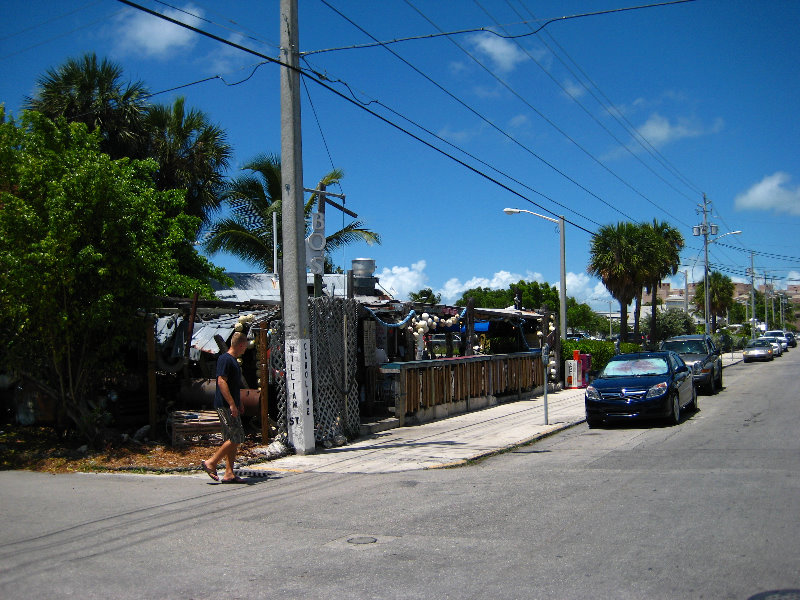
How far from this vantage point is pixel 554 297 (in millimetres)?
71125

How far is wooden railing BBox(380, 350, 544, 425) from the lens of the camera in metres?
14.9

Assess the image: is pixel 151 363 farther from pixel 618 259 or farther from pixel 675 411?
pixel 618 259

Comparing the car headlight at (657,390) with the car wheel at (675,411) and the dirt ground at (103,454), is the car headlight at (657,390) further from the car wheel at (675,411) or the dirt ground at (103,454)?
the dirt ground at (103,454)

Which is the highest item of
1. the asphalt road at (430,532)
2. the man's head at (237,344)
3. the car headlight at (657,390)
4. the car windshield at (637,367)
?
the man's head at (237,344)

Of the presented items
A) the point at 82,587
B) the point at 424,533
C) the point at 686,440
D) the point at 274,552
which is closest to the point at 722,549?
the point at 424,533

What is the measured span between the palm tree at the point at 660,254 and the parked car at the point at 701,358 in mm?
10812

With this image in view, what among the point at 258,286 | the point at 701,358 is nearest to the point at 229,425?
the point at 258,286

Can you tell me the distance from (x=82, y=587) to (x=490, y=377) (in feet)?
49.2

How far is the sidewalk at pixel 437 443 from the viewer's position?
1057 centimetres

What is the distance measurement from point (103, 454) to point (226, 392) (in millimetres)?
3130

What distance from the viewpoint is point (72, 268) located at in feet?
33.8

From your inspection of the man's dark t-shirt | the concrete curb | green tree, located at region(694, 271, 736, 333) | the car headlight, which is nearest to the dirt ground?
the man's dark t-shirt

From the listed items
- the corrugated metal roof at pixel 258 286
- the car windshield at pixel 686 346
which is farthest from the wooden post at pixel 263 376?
the car windshield at pixel 686 346

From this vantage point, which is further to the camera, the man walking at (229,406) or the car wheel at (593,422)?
the car wheel at (593,422)
